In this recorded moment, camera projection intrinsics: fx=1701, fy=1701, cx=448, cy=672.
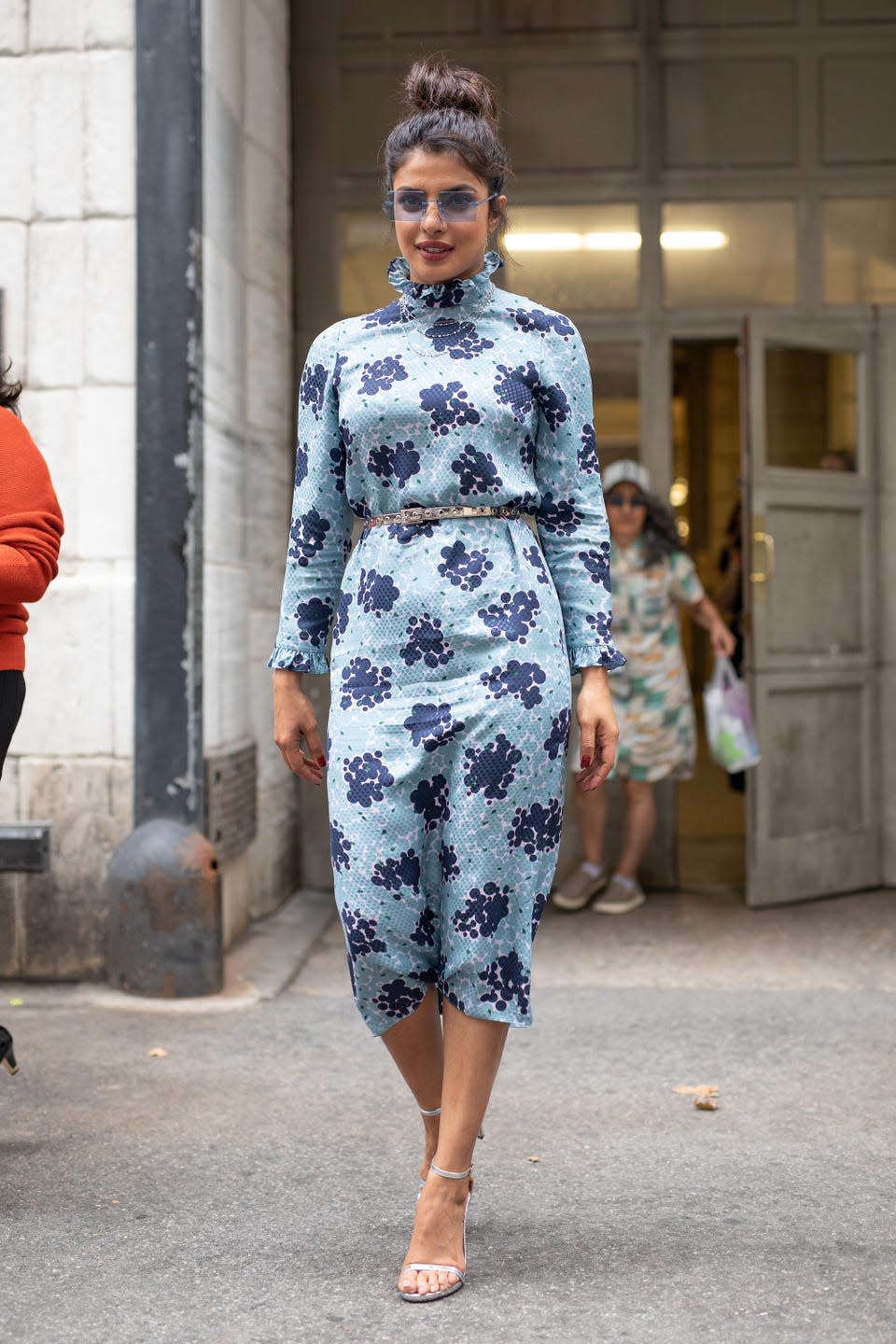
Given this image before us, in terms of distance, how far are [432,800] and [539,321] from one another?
2.97 ft

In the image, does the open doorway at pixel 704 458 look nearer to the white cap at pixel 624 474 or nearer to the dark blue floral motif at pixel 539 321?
the white cap at pixel 624 474

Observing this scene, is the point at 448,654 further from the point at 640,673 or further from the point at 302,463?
the point at 640,673

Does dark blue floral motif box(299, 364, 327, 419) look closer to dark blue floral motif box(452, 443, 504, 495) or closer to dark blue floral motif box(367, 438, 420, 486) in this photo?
dark blue floral motif box(367, 438, 420, 486)

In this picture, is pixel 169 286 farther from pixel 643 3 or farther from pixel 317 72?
pixel 643 3

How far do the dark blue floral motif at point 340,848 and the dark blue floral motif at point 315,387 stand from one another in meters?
0.77

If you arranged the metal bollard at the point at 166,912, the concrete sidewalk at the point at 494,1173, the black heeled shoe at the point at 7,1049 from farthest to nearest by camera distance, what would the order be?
the metal bollard at the point at 166,912 < the black heeled shoe at the point at 7,1049 < the concrete sidewalk at the point at 494,1173

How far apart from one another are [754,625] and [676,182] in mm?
1950

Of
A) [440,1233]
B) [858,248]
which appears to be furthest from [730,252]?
[440,1233]

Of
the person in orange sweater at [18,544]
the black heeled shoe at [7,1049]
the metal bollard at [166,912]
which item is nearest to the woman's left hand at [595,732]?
the person in orange sweater at [18,544]

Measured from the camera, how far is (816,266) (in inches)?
285

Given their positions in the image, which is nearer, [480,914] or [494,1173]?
[480,914]

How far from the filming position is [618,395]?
7332mm

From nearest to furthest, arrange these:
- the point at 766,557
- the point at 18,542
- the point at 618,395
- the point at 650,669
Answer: the point at 18,542 < the point at 766,557 < the point at 650,669 < the point at 618,395

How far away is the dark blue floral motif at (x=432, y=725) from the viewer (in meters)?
2.98
